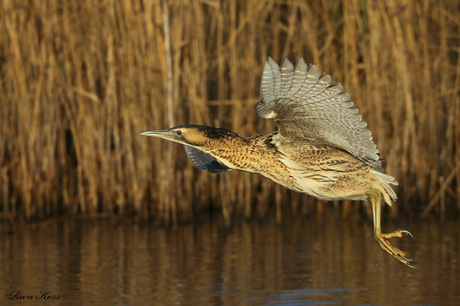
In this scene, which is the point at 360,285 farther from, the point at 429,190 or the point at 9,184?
the point at 9,184

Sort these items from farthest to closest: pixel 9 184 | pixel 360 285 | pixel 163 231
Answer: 1. pixel 9 184
2. pixel 163 231
3. pixel 360 285

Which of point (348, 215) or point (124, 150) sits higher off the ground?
point (124, 150)

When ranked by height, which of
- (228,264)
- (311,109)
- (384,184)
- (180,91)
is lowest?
(228,264)

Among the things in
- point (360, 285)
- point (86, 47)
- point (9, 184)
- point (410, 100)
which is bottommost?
point (360, 285)

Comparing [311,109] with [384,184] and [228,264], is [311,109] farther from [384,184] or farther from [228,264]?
[228,264]

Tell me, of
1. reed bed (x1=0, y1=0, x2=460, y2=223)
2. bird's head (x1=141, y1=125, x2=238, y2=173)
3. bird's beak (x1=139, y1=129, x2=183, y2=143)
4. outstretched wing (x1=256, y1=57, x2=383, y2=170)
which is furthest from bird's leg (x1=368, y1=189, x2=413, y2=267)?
reed bed (x1=0, y1=0, x2=460, y2=223)

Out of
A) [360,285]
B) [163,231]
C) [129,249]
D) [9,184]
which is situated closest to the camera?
[360,285]

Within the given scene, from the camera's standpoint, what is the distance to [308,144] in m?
5.46

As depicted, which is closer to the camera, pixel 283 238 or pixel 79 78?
pixel 283 238

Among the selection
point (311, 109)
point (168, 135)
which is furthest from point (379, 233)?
point (168, 135)

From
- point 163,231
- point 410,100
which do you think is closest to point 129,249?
point 163,231

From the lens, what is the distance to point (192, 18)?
28.0 ft

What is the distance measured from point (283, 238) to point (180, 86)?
197cm

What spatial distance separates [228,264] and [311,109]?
6.83 feet
